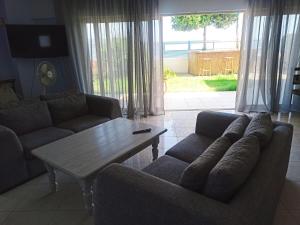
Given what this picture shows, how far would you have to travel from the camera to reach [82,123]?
9.77 ft

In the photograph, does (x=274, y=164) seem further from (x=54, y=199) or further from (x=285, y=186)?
(x=54, y=199)

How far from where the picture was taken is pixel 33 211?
79.4 inches

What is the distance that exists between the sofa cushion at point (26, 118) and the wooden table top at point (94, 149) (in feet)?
2.30

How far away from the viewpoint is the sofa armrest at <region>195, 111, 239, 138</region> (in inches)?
93.6

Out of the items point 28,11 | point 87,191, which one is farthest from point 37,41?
point 87,191

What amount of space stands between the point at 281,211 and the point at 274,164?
82 cm

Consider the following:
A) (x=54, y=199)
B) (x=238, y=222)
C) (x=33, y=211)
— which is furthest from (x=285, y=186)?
(x=33, y=211)

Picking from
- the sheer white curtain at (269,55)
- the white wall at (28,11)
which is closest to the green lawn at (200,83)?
the sheer white curtain at (269,55)

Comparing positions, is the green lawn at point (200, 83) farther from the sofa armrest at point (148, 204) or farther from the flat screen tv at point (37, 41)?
the sofa armrest at point (148, 204)

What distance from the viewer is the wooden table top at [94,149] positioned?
183 centimetres

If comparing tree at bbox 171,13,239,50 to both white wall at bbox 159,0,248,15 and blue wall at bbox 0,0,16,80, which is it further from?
blue wall at bbox 0,0,16,80

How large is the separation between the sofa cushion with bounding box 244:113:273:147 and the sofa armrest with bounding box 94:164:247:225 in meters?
0.65

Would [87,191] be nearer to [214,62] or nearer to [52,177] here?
[52,177]

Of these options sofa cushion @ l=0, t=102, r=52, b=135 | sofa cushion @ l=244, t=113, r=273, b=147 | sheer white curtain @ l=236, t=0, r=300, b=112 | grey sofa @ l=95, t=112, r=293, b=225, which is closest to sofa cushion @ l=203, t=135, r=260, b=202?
grey sofa @ l=95, t=112, r=293, b=225
